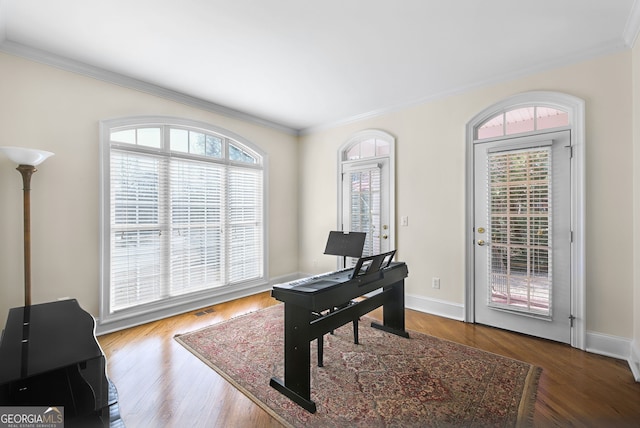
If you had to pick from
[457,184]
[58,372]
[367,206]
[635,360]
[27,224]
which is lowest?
[635,360]

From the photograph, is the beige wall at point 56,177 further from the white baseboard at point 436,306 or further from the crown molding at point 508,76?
the white baseboard at point 436,306

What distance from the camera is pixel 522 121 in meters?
3.07

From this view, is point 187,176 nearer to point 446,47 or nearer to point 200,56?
point 200,56

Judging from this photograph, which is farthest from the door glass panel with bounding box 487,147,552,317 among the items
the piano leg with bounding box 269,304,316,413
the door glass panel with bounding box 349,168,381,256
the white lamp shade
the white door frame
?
the white lamp shade

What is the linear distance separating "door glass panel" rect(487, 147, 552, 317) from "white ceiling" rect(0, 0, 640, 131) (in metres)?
0.99

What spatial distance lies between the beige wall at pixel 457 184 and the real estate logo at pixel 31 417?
11.5ft

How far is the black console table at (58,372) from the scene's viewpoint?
131cm

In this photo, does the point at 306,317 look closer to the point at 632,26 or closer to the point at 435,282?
the point at 435,282

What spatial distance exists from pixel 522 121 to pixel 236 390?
12.3ft

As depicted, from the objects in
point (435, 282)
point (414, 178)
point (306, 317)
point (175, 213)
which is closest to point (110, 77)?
point (175, 213)

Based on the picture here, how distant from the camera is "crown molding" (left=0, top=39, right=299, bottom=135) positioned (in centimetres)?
254

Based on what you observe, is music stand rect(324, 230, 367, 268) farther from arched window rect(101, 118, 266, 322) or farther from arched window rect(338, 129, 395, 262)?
arched window rect(101, 118, 266, 322)

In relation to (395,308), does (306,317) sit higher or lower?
higher

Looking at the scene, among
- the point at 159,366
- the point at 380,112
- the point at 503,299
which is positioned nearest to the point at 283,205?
the point at 380,112
